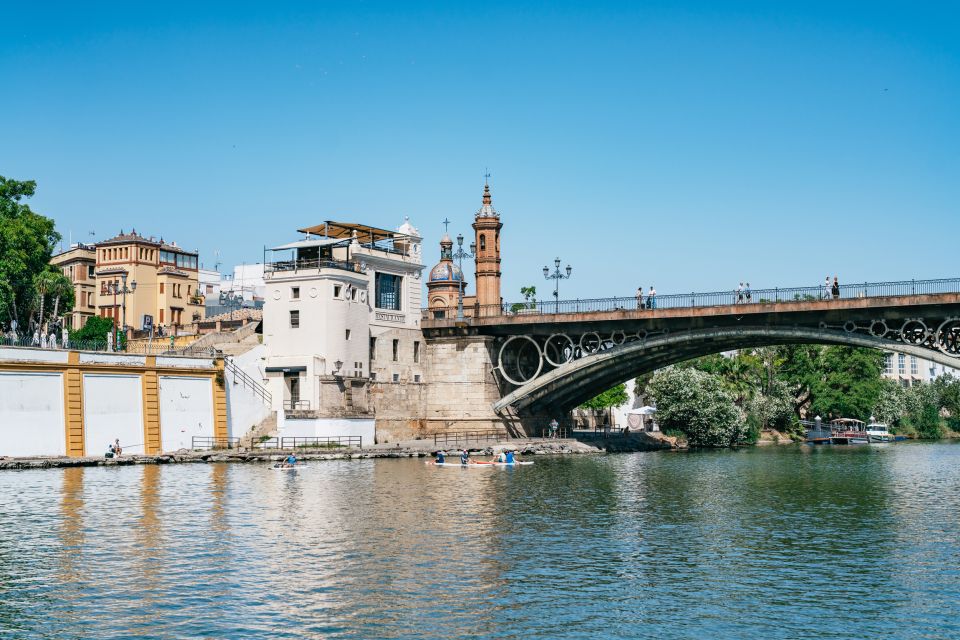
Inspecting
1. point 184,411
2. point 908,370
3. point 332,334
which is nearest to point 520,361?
point 332,334

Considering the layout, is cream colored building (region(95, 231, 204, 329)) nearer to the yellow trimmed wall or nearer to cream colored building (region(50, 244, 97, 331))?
cream colored building (region(50, 244, 97, 331))

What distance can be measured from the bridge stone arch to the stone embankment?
3.85 m

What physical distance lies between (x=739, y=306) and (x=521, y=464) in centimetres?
1715

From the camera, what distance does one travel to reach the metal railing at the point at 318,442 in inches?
2726

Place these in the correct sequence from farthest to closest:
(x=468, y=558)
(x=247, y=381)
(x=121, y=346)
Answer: (x=121, y=346) → (x=247, y=381) → (x=468, y=558)

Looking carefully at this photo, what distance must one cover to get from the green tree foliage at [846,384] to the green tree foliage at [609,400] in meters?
20.2

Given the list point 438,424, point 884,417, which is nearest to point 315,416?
point 438,424

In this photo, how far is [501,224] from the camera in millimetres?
85500

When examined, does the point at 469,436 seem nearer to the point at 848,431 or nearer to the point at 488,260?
the point at 488,260

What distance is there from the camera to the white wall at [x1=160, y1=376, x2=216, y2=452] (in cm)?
6525

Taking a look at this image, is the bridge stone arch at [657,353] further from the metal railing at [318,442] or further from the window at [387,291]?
the metal railing at [318,442]

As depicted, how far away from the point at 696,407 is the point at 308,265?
1440 inches

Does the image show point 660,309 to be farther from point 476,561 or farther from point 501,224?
point 476,561

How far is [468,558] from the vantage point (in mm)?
30969
